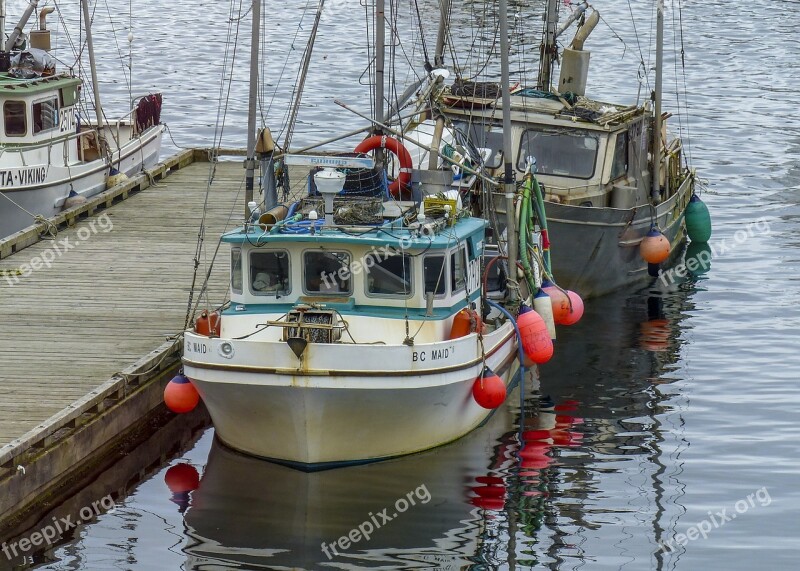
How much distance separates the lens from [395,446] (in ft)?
53.5

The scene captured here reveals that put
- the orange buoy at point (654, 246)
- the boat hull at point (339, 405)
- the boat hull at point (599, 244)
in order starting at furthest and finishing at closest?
the orange buoy at point (654, 246) → the boat hull at point (599, 244) → the boat hull at point (339, 405)

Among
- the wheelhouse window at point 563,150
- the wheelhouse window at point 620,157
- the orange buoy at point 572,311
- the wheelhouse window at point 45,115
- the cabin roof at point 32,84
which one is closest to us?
the orange buoy at point 572,311

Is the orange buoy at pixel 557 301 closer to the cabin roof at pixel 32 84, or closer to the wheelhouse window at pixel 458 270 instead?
the wheelhouse window at pixel 458 270

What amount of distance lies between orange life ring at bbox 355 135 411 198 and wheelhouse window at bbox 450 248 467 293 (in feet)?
6.00

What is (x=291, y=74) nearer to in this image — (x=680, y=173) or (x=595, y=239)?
(x=680, y=173)

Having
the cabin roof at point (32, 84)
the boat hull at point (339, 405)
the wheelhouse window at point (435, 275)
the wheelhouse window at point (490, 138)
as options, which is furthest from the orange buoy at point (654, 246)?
the cabin roof at point (32, 84)

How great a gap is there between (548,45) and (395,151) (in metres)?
8.79

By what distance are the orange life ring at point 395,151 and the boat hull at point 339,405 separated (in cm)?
340

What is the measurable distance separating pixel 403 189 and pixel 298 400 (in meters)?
4.80

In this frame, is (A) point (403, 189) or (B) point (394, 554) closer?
(B) point (394, 554)

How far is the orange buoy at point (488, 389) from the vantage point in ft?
54.1

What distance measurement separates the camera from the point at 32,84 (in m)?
26.3

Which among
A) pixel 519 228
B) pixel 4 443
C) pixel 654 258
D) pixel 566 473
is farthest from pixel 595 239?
pixel 4 443

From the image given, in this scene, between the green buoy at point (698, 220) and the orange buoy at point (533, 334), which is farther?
the green buoy at point (698, 220)
